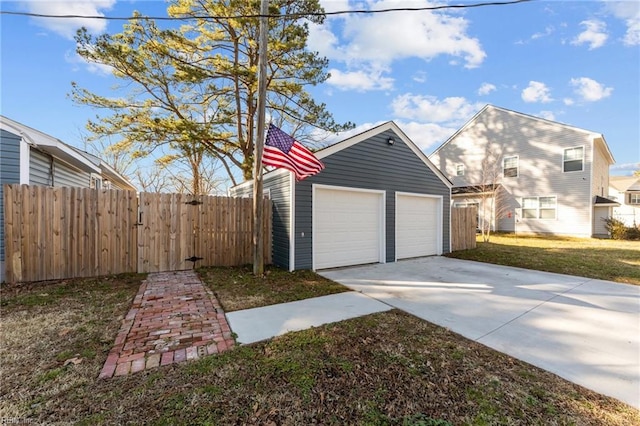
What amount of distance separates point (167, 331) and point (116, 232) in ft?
13.6

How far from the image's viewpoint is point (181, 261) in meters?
6.98

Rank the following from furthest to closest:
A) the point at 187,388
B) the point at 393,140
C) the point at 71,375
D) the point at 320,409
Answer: the point at 393,140
the point at 71,375
the point at 187,388
the point at 320,409

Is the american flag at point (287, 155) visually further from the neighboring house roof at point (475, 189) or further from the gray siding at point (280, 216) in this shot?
the neighboring house roof at point (475, 189)

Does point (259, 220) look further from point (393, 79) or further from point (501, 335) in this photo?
point (393, 79)

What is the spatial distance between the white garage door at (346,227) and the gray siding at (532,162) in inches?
587

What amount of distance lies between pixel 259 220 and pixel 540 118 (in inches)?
768

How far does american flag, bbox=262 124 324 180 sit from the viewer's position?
236 inches

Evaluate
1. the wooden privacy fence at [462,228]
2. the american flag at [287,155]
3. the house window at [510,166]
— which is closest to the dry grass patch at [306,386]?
the american flag at [287,155]

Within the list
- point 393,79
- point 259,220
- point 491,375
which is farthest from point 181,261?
point 393,79

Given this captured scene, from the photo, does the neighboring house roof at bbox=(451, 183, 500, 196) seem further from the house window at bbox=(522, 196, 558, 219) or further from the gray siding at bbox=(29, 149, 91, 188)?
the gray siding at bbox=(29, 149, 91, 188)

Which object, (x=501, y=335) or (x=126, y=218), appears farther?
(x=126, y=218)

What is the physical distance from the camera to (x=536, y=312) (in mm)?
4230

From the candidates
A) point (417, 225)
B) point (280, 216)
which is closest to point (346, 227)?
point (280, 216)

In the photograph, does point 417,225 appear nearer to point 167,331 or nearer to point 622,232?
point 167,331
